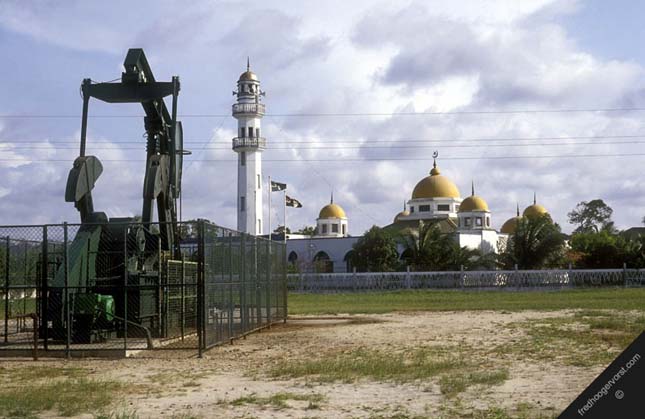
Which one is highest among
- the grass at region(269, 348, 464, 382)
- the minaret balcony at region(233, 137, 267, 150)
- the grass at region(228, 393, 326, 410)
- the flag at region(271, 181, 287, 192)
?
the minaret balcony at region(233, 137, 267, 150)

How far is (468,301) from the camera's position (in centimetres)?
4412

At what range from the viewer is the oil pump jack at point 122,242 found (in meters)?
19.8

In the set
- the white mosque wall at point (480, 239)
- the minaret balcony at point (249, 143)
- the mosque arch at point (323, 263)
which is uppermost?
the minaret balcony at point (249, 143)

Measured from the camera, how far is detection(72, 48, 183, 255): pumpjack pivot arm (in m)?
21.6

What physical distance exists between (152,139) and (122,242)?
11.0 ft

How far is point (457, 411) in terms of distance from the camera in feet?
36.1

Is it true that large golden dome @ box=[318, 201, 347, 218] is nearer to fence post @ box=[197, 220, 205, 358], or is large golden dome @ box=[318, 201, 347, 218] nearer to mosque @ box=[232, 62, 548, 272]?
mosque @ box=[232, 62, 548, 272]

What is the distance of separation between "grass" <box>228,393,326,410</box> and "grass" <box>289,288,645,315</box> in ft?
74.1

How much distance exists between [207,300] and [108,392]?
5.54m

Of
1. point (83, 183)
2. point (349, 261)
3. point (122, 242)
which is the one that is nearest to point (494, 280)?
point (349, 261)

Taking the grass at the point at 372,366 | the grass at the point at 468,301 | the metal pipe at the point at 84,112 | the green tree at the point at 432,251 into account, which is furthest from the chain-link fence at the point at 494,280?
the grass at the point at 372,366

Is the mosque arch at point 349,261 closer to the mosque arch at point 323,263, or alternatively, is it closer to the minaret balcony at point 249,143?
the mosque arch at point 323,263

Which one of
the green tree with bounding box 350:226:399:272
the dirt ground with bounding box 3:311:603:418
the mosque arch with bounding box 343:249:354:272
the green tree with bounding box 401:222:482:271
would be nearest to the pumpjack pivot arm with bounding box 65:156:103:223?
the dirt ground with bounding box 3:311:603:418

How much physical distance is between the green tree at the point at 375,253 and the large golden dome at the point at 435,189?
859 inches
